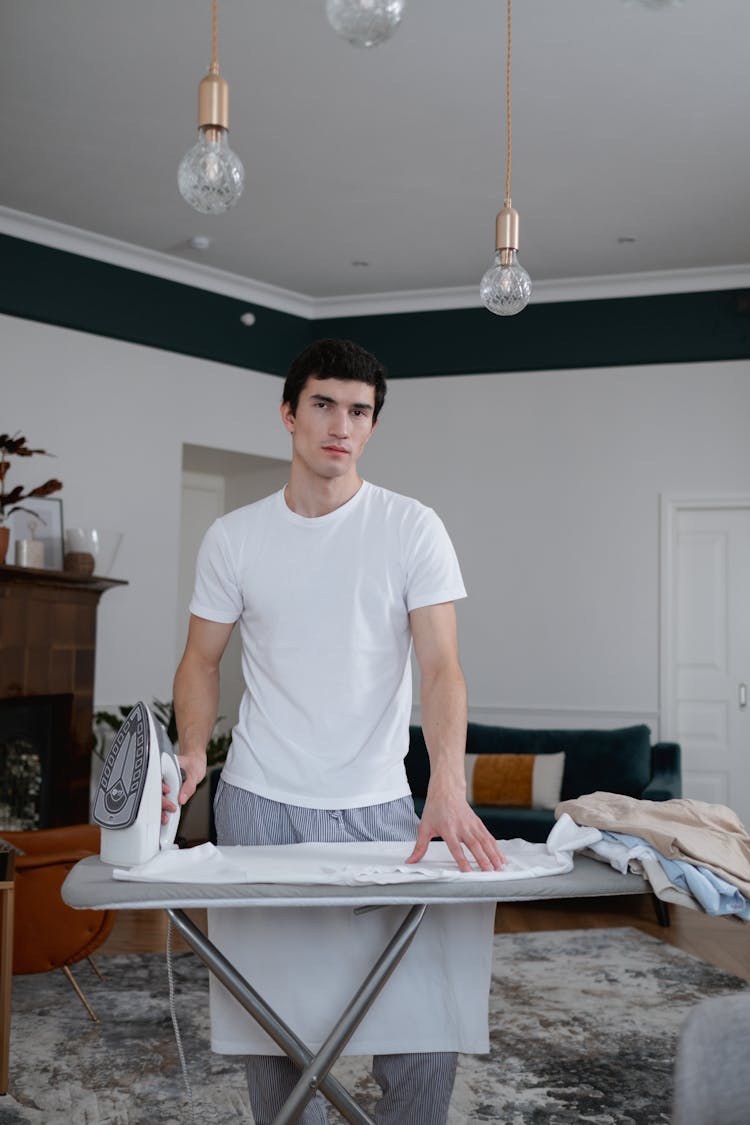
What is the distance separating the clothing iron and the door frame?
471 cm

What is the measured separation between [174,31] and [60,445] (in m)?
2.32

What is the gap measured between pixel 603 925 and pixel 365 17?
13.4ft

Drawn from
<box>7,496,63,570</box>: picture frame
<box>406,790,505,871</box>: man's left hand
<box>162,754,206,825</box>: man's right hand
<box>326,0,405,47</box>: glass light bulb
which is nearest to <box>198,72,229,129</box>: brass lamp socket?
<box>326,0,405,47</box>: glass light bulb

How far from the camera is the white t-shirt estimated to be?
6.14ft

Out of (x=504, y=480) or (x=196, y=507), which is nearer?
(x=504, y=480)

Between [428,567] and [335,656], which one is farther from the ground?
[428,567]

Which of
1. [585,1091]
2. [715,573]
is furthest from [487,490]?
[585,1091]

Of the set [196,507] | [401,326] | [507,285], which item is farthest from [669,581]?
[507,285]

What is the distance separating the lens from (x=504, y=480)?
21.0ft

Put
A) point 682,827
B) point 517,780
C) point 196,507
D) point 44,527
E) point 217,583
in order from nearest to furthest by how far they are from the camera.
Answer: point 682,827 < point 217,583 < point 44,527 < point 517,780 < point 196,507

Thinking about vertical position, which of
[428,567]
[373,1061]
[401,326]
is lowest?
[373,1061]

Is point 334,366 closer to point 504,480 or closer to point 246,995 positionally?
point 246,995

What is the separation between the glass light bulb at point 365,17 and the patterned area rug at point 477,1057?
7.64 feet

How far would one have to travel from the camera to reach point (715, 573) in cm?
609
